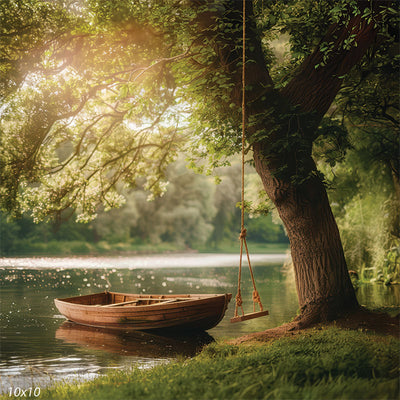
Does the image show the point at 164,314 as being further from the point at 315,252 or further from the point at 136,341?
the point at 315,252

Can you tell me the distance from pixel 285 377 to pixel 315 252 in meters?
Answer: 2.89

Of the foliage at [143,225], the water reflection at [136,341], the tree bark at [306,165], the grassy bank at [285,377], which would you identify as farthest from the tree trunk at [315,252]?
the foliage at [143,225]

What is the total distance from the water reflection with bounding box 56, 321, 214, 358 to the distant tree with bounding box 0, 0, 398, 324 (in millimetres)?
2988

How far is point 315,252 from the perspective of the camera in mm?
6988

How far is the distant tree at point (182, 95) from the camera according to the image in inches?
275

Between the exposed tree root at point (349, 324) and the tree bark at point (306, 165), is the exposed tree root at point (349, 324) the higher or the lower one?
the lower one

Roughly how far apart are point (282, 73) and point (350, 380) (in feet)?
17.4

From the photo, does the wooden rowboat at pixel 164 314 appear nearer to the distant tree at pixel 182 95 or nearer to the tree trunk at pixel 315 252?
the distant tree at pixel 182 95

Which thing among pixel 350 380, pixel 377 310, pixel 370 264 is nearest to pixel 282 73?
pixel 377 310

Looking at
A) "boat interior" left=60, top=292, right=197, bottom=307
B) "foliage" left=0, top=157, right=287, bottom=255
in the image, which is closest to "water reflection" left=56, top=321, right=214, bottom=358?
"boat interior" left=60, top=292, right=197, bottom=307

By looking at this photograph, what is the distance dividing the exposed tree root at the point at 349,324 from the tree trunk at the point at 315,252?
0.06m

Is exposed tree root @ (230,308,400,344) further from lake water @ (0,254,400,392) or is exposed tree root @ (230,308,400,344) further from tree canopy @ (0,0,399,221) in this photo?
tree canopy @ (0,0,399,221)

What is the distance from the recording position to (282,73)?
26.3ft

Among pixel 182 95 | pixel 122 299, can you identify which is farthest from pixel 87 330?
pixel 182 95
